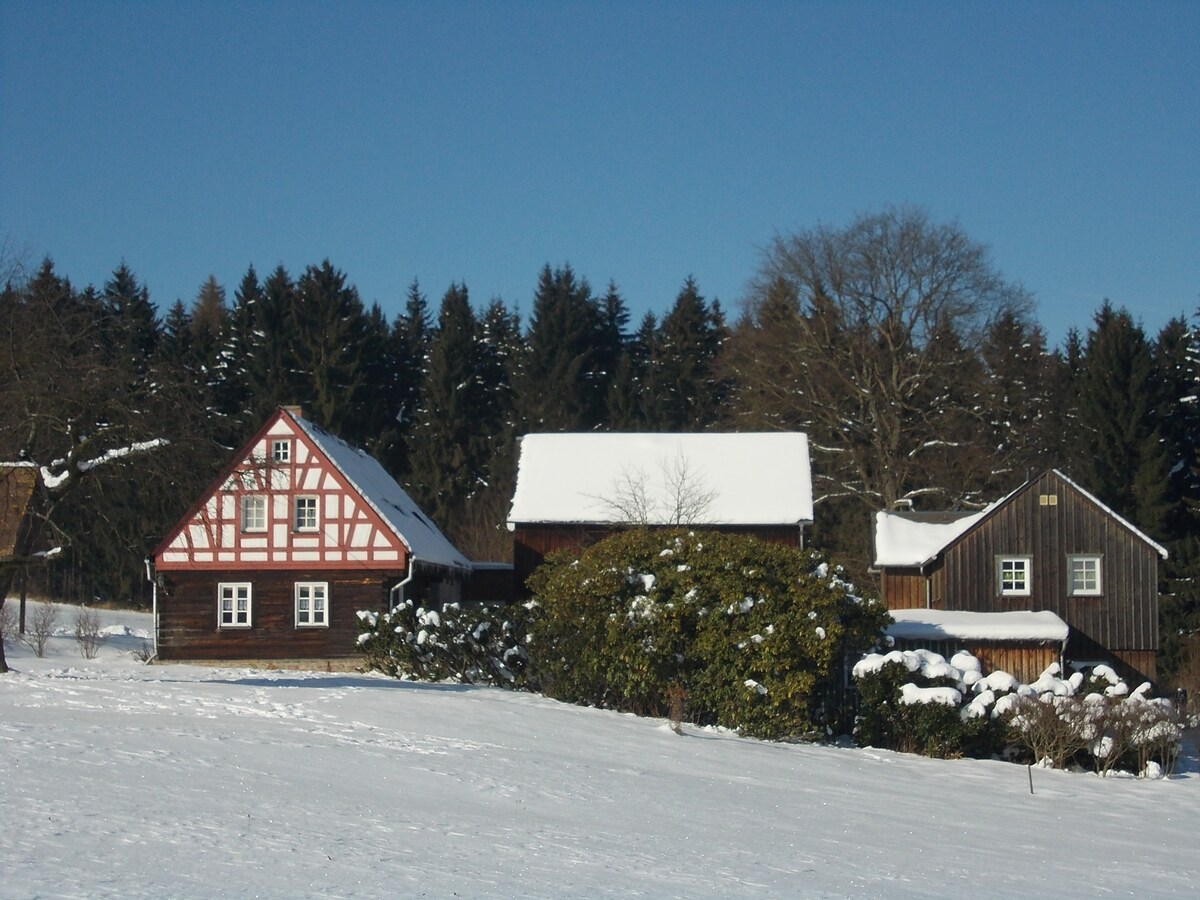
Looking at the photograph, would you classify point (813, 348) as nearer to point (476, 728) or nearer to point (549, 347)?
point (549, 347)

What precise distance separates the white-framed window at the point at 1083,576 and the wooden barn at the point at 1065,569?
0.09 ft

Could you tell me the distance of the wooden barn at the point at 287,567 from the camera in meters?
35.4

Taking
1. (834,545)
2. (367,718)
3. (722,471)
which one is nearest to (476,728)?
(367,718)

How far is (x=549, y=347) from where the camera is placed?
60.2 meters

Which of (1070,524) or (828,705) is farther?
(1070,524)

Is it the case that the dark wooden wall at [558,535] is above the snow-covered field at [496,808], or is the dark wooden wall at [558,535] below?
above

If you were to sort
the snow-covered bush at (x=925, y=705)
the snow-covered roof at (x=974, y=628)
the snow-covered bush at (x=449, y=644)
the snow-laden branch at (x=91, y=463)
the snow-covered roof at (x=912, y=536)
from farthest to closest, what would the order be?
the snow-covered roof at (x=912, y=536)
the snow-covered roof at (x=974, y=628)
the snow-covered bush at (x=449, y=644)
the snow-covered bush at (x=925, y=705)
the snow-laden branch at (x=91, y=463)

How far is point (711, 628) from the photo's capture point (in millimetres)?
22672

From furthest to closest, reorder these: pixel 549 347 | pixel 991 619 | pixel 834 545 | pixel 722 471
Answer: pixel 549 347 < pixel 834 545 < pixel 722 471 < pixel 991 619

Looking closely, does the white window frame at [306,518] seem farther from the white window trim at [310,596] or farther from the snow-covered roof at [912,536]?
the snow-covered roof at [912,536]

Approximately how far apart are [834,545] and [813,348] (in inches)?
375

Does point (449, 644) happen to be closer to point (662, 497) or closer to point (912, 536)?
point (662, 497)

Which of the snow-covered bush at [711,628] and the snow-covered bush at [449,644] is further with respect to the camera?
the snow-covered bush at [449,644]

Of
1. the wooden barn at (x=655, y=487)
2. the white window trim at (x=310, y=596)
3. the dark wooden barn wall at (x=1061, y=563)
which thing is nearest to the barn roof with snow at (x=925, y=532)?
the dark wooden barn wall at (x=1061, y=563)
